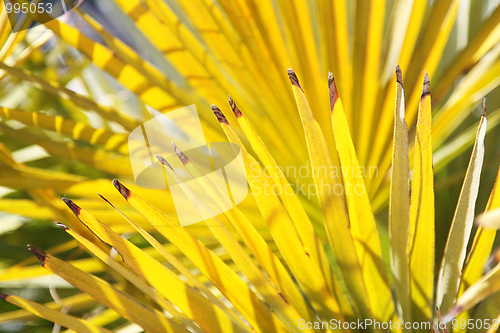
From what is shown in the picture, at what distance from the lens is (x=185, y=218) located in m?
0.58

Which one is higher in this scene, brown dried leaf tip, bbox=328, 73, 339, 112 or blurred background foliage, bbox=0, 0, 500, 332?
blurred background foliage, bbox=0, 0, 500, 332

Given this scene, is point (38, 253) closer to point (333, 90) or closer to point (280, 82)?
point (333, 90)

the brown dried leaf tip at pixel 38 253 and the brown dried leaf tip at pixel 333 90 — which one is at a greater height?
the brown dried leaf tip at pixel 333 90

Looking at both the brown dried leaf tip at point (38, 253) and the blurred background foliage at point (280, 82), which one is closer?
the brown dried leaf tip at point (38, 253)

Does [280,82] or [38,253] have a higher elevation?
[280,82]

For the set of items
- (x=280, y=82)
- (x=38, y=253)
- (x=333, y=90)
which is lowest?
(x=38, y=253)

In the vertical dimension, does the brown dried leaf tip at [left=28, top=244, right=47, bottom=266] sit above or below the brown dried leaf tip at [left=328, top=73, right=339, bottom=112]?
below

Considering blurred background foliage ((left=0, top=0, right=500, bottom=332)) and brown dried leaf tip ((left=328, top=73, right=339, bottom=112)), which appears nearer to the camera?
brown dried leaf tip ((left=328, top=73, right=339, bottom=112))

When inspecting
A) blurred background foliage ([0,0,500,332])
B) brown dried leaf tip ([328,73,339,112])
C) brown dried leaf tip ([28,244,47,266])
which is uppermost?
blurred background foliage ([0,0,500,332])

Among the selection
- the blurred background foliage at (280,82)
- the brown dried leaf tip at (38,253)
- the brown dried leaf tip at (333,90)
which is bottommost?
the brown dried leaf tip at (38,253)

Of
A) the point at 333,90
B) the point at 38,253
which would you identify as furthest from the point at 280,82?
the point at 38,253

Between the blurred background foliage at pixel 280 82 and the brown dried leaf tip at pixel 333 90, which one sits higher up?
the blurred background foliage at pixel 280 82

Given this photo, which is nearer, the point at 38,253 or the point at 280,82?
the point at 38,253

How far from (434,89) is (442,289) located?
0.39 m
